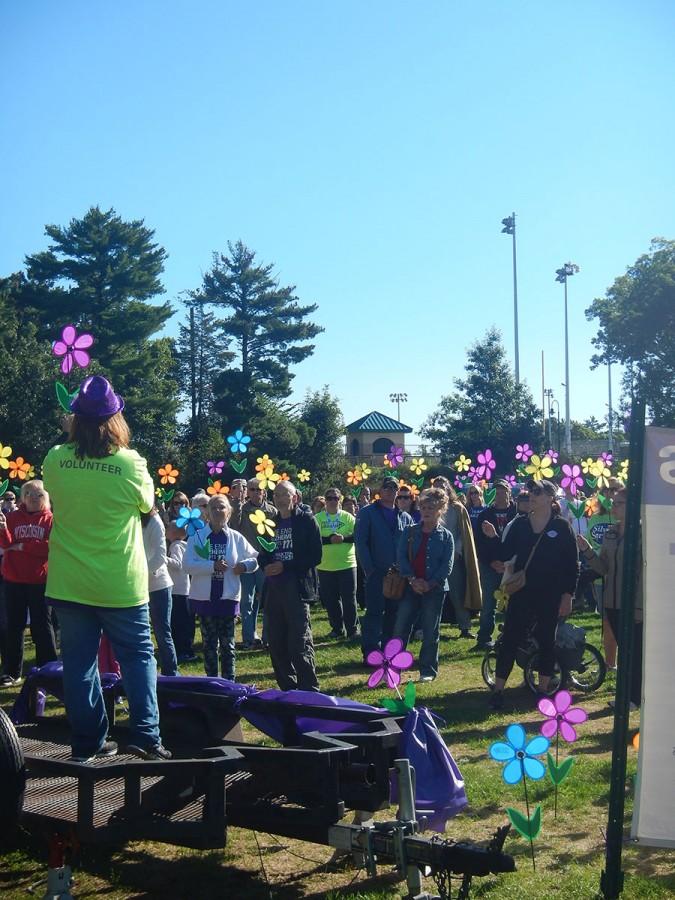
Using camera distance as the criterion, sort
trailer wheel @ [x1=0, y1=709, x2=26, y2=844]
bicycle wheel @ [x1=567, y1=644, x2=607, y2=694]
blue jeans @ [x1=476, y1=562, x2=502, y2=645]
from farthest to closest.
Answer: blue jeans @ [x1=476, y1=562, x2=502, y2=645], bicycle wheel @ [x1=567, y1=644, x2=607, y2=694], trailer wheel @ [x1=0, y1=709, x2=26, y2=844]

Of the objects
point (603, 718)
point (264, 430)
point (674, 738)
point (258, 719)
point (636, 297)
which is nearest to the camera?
point (674, 738)

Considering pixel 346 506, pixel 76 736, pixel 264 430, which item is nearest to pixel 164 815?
pixel 76 736

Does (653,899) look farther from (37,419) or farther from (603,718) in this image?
(37,419)

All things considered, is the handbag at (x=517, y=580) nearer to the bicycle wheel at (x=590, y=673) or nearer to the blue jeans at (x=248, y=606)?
the bicycle wheel at (x=590, y=673)

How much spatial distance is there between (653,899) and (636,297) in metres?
70.4

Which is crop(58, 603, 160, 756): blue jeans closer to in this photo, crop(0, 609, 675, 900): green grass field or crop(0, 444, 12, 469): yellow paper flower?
crop(0, 609, 675, 900): green grass field

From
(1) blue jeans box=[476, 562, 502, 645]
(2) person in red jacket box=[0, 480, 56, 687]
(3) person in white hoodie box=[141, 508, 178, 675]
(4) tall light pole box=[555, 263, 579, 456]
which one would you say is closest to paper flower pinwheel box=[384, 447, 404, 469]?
(1) blue jeans box=[476, 562, 502, 645]

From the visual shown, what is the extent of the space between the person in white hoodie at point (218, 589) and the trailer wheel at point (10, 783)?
4.45 meters

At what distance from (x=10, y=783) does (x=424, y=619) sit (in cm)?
567

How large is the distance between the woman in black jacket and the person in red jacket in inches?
166

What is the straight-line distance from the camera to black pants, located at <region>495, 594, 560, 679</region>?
816 cm

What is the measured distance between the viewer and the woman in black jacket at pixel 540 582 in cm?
811

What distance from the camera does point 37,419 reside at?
144 feet

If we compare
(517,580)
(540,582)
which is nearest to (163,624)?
(517,580)
